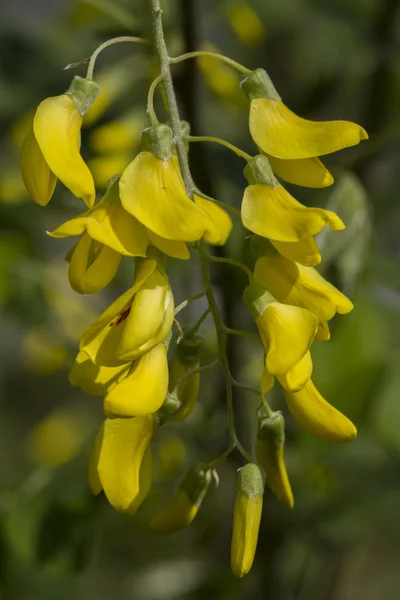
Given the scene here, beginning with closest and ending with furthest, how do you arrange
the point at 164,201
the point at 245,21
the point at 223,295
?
1. the point at 164,201
2. the point at 223,295
3. the point at 245,21

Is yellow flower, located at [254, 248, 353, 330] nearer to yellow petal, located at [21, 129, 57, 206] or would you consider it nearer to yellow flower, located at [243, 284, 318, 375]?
yellow flower, located at [243, 284, 318, 375]

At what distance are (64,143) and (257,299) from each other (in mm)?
171

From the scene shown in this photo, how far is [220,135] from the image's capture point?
51.1 inches

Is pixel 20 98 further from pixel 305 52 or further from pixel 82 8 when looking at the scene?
pixel 305 52

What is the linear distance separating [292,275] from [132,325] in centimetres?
12

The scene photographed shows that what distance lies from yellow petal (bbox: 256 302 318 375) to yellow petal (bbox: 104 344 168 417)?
7cm

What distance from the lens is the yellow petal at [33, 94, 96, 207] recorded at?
56 cm

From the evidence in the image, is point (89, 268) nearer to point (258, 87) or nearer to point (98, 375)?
point (98, 375)

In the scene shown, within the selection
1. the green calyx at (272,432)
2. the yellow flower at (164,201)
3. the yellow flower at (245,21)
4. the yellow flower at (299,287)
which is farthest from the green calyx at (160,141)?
the yellow flower at (245,21)

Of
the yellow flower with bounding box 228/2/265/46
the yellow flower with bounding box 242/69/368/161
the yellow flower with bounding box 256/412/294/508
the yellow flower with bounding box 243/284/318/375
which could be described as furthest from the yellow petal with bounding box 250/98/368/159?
the yellow flower with bounding box 228/2/265/46

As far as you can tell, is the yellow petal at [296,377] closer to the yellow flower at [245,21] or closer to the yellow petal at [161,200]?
the yellow petal at [161,200]

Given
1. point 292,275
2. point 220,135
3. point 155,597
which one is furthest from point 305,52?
point 292,275

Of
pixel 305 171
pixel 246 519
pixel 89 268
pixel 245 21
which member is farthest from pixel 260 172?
pixel 245 21

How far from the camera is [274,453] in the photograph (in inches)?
25.3
